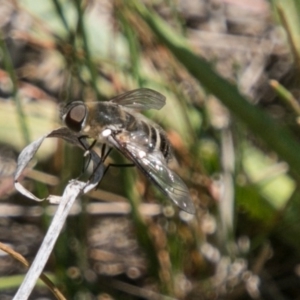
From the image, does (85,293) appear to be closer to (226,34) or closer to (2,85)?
(2,85)

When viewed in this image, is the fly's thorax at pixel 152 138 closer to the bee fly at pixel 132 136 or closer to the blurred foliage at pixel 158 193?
the bee fly at pixel 132 136

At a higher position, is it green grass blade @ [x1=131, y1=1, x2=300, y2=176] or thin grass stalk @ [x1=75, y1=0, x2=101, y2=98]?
green grass blade @ [x1=131, y1=1, x2=300, y2=176]

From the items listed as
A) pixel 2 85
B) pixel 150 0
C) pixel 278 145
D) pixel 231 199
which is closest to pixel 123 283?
pixel 231 199

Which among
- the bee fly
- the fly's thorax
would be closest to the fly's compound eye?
the bee fly

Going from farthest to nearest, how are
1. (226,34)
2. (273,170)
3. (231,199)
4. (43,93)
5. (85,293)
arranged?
(226,34), (43,93), (273,170), (231,199), (85,293)

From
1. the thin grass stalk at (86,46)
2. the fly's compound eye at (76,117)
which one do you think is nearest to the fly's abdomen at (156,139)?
the fly's compound eye at (76,117)

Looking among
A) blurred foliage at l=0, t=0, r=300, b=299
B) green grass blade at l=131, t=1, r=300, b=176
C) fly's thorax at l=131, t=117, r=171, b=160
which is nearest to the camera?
fly's thorax at l=131, t=117, r=171, b=160

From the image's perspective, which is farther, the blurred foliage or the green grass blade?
the blurred foliage

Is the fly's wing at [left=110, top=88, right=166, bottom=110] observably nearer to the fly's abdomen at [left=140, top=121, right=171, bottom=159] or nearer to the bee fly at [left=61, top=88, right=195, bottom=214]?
the bee fly at [left=61, top=88, right=195, bottom=214]
